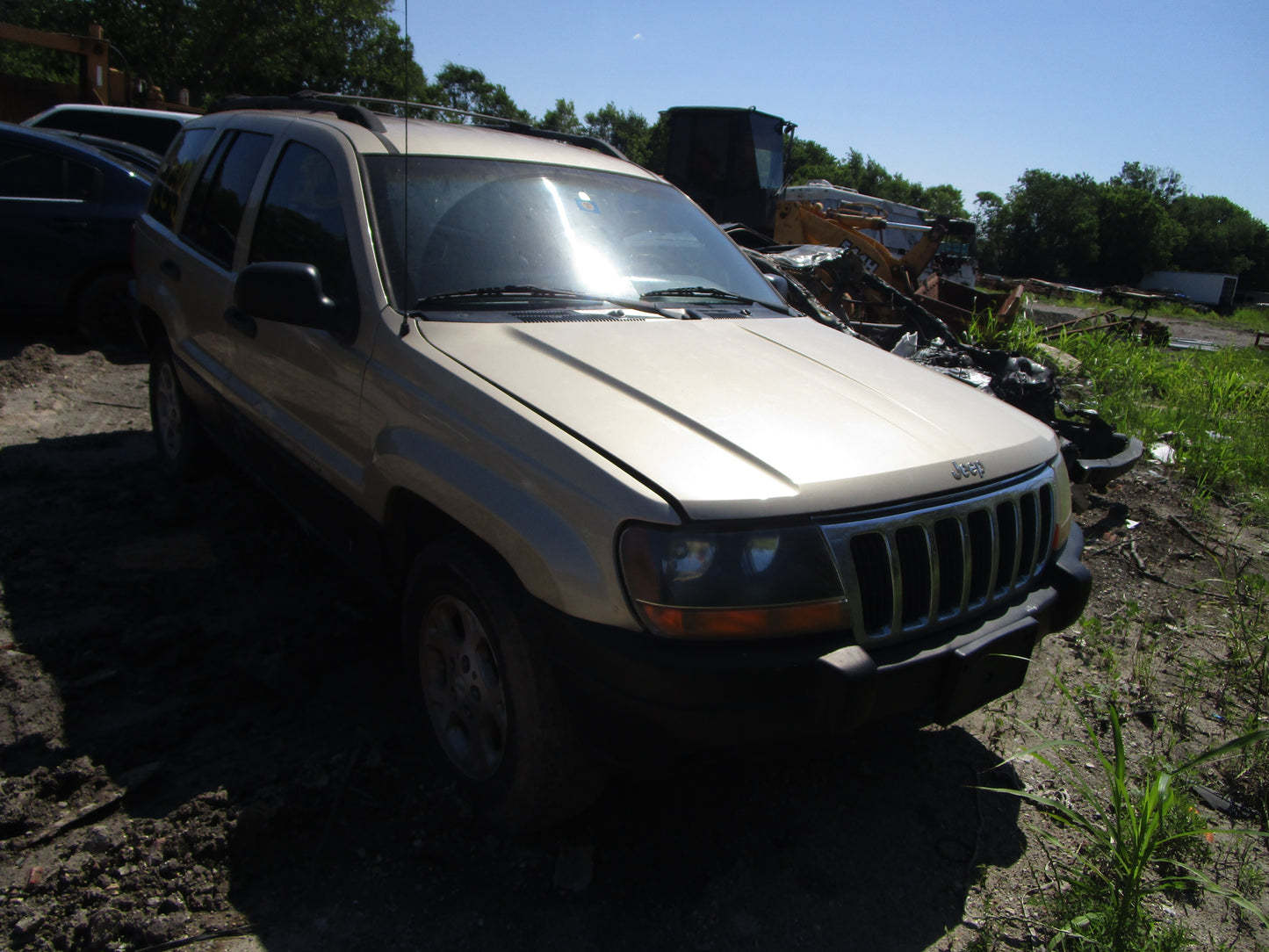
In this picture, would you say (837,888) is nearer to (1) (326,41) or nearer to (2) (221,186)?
(2) (221,186)

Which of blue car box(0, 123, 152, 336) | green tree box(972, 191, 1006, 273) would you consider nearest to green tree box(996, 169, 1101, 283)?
green tree box(972, 191, 1006, 273)

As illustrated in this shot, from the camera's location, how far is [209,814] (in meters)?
2.38

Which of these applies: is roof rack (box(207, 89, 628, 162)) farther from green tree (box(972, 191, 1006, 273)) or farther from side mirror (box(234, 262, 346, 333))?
green tree (box(972, 191, 1006, 273))

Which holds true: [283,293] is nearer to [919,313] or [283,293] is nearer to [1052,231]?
[919,313]

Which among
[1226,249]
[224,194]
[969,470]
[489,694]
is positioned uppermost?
[1226,249]

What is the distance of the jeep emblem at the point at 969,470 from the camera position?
226 cm

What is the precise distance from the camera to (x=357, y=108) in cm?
327

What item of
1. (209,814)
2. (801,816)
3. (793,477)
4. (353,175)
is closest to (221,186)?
(353,175)

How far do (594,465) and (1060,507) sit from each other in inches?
61.6

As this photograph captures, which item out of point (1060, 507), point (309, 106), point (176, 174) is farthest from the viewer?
point (176, 174)

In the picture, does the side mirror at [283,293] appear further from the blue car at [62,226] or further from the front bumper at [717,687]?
the blue car at [62,226]

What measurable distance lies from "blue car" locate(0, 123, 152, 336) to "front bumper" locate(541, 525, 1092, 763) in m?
7.02

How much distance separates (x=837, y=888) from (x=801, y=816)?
0.29 m

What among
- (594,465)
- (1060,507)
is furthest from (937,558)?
(594,465)
